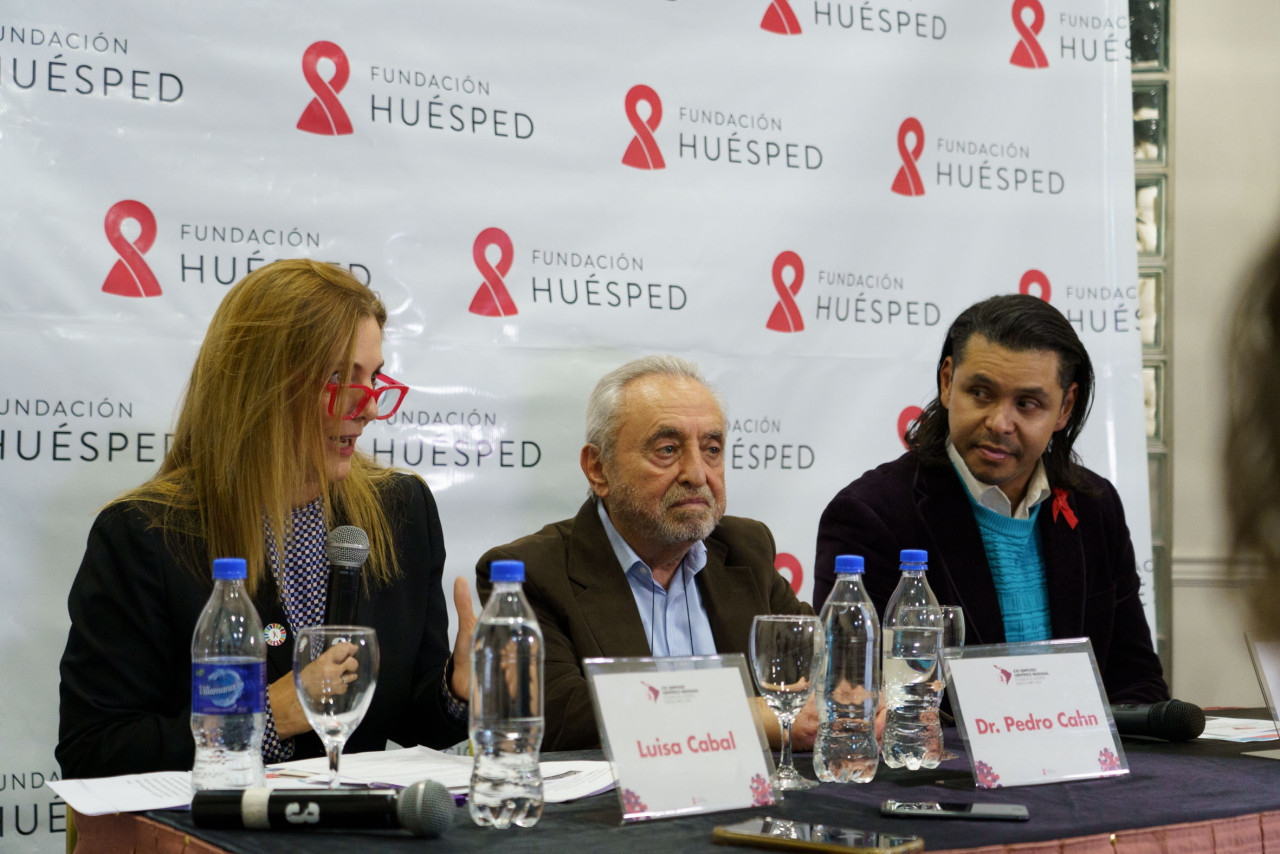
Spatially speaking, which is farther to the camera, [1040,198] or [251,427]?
[1040,198]

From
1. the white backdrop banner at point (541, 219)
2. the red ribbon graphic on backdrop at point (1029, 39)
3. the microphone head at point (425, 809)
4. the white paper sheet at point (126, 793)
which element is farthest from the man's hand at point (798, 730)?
the red ribbon graphic on backdrop at point (1029, 39)

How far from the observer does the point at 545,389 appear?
334 centimetres

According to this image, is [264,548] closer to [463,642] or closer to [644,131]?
[463,642]

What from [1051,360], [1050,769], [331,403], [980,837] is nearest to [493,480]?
[331,403]

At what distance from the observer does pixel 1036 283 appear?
3891 mm

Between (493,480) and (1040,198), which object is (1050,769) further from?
(1040,198)

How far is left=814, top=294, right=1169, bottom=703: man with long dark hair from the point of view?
8.89 feet

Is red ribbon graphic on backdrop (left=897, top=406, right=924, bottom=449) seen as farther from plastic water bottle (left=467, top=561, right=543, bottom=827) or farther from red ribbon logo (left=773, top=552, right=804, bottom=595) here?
plastic water bottle (left=467, top=561, right=543, bottom=827)

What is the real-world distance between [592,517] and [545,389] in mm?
822

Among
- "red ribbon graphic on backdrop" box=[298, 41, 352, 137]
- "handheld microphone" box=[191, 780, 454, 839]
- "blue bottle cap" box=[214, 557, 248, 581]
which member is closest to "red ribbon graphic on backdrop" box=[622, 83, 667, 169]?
"red ribbon graphic on backdrop" box=[298, 41, 352, 137]

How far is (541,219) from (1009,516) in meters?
1.42

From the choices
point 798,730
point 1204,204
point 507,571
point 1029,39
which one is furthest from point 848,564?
point 1204,204

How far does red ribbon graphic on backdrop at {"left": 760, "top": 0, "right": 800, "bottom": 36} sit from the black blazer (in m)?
2.10

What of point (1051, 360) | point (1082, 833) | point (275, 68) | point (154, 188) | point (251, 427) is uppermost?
point (275, 68)
